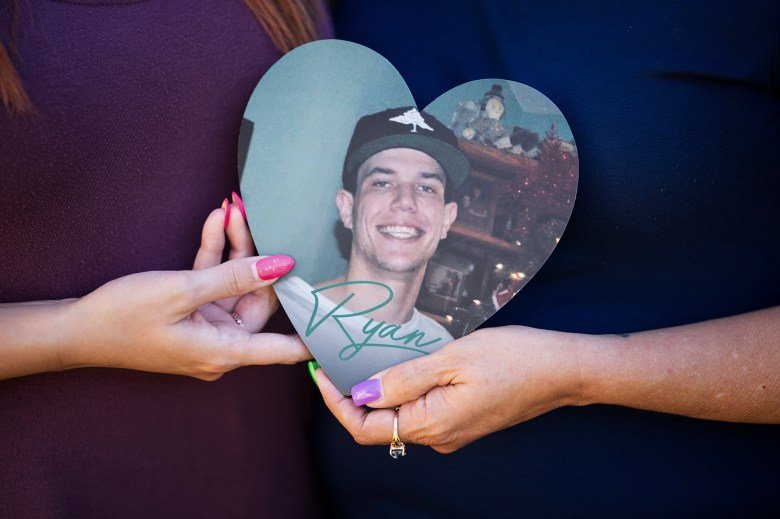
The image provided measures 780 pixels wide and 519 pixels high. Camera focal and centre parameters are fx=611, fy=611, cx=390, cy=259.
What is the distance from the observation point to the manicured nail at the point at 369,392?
1.00 metres

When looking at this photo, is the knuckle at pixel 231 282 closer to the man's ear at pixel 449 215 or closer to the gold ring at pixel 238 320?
the gold ring at pixel 238 320

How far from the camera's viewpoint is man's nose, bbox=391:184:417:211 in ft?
3.41

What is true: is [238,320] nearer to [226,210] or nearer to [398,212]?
[226,210]

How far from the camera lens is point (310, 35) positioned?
118 cm

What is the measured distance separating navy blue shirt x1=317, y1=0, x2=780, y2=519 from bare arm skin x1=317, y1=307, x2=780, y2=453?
0.28 feet

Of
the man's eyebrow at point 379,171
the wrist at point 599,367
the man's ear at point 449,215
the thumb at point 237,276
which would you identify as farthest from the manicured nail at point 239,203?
the wrist at point 599,367

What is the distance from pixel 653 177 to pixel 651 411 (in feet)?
1.37

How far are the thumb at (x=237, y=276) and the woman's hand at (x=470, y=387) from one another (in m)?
0.24

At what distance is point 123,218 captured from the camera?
3.30ft

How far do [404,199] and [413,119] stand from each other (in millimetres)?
162

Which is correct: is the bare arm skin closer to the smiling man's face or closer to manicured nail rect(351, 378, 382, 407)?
manicured nail rect(351, 378, 382, 407)

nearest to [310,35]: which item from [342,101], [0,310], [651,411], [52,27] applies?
[342,101]

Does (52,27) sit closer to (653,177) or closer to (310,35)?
(310,35)

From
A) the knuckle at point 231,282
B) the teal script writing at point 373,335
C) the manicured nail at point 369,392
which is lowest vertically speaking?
the manicured nail at point 369,392
